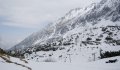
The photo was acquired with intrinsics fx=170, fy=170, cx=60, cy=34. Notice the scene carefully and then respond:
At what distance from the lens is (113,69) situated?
3809cm

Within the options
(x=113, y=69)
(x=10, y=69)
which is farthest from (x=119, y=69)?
(x=10, y=69)

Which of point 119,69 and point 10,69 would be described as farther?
point 119,69

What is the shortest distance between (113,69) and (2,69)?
2892cm

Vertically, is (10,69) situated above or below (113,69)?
above

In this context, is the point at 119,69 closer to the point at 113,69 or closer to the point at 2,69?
the point at 113,69

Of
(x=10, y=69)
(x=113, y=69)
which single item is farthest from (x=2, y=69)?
(x=113, y=69)

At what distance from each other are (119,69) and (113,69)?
4.18 feet

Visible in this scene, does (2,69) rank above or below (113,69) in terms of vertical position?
above

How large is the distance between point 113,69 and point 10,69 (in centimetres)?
2791

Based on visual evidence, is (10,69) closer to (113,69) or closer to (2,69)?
(2,69)

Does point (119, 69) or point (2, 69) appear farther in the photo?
point (119, 69)

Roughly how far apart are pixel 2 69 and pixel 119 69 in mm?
29361

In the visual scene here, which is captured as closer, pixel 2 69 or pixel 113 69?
pixel 2 69

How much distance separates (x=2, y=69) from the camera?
15.3m
